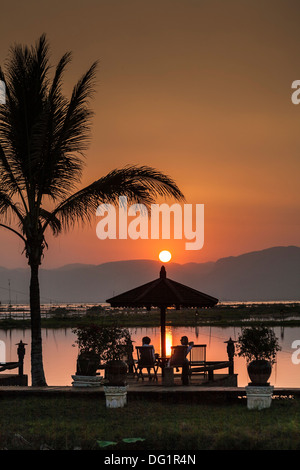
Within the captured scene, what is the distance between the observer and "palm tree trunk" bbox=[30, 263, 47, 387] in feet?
65.6

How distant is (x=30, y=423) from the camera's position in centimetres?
1377

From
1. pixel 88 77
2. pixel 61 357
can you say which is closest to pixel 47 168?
pixel 88 77

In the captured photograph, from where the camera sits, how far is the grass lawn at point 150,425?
12086 mm

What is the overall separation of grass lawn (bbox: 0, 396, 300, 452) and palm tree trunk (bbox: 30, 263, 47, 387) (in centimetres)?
366

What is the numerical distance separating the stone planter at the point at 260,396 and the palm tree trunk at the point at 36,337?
6.92 meters

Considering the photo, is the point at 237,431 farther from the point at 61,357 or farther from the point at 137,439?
the point at 61,357

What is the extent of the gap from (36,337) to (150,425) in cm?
783

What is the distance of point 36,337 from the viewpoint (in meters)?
20.4

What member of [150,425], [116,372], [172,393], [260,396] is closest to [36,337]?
[116,372]

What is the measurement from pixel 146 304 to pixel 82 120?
5136 millimetres
